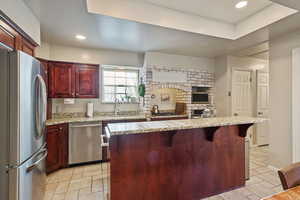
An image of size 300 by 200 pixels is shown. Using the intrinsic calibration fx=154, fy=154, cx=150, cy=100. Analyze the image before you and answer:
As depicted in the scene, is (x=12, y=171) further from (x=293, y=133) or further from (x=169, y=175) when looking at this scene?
(x=293, y=133)

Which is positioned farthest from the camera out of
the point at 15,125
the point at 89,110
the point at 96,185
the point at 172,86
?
the point at 172,86

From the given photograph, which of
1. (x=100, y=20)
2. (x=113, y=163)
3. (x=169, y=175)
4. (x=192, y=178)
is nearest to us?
(x=113, y=163)

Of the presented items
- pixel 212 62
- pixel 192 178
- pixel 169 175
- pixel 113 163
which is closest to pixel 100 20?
pixel 113 163

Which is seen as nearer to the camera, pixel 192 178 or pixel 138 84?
pixel 192 178

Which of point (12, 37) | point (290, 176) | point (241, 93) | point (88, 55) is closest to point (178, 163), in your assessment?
point (290, 176)

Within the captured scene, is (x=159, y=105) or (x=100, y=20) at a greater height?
(x=100, y=20)

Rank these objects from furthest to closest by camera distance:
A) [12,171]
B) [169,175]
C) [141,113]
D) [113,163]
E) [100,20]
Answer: [141,113], [100,20], [169,175], [113,163], [12,171]

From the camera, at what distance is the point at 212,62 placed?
15.5 ft

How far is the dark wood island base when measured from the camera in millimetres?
1728

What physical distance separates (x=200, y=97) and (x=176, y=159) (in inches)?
116

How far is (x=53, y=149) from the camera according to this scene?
2869 millimetres

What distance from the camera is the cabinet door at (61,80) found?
10.6 feet

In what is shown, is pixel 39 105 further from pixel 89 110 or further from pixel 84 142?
pixel 89 110

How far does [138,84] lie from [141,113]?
0.81 meters
